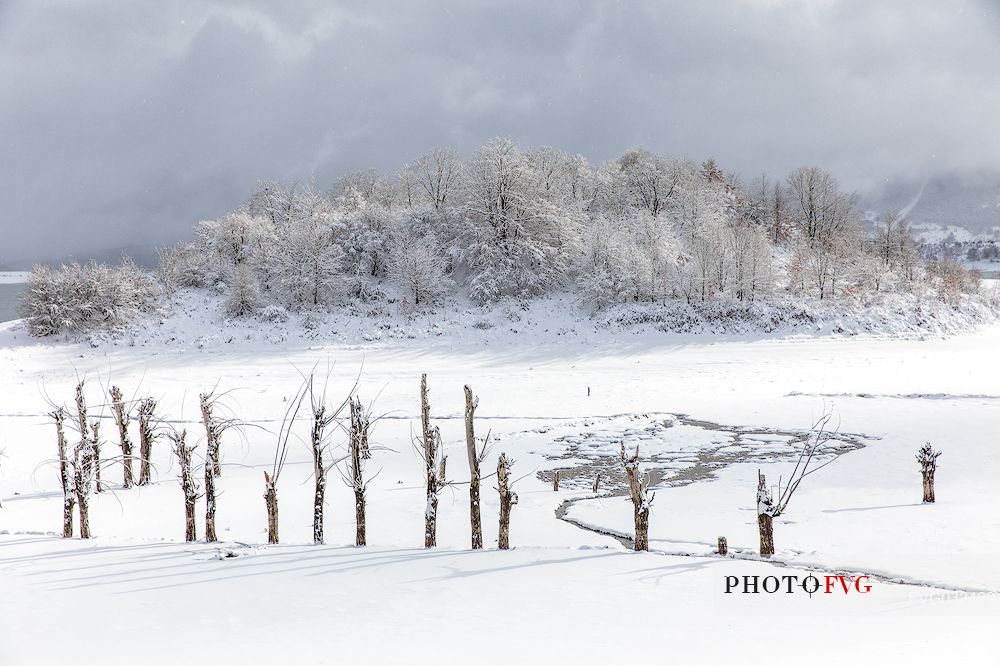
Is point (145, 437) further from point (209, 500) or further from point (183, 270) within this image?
point (183, 270)

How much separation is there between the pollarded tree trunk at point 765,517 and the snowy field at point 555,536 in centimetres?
40

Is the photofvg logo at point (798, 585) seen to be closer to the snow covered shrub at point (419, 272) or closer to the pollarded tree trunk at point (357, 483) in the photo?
the pollarded tree trunk at point (357, 483)

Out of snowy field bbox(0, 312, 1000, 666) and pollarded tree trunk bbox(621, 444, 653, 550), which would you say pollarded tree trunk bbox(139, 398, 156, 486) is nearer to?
snowy field bbox(0, 312, 1000, 666)

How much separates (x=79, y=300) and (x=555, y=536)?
1905 inches

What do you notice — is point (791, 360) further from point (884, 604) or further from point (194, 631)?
point (194, 631)

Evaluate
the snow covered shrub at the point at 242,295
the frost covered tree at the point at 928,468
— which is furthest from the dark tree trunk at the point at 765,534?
the snow covered shrub at the point at 242,295

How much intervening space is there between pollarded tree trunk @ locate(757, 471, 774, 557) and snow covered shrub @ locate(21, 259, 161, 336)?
50749mm

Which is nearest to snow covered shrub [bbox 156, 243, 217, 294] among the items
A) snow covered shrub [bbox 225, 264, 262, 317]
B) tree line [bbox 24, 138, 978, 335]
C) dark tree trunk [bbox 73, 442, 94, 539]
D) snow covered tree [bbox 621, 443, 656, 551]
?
tree line [bbox 24, 138, 978, 335]

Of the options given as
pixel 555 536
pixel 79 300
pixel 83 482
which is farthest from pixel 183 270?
pixel 555 536

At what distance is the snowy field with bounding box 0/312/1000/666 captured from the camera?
7699 mm

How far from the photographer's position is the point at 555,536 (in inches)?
577

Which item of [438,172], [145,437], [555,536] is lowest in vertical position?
[555,536]

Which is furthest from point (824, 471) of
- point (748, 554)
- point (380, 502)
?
point (380, 502)

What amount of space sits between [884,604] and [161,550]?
49.4ft
